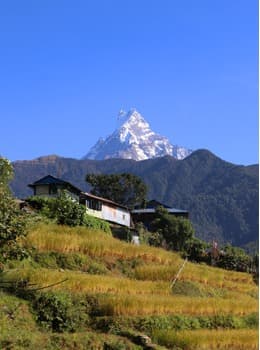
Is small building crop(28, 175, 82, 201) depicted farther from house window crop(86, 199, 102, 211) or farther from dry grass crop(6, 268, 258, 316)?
dry grass crop(6, 268, 258, 316)

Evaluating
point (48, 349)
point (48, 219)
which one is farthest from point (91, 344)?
point (48, 219)

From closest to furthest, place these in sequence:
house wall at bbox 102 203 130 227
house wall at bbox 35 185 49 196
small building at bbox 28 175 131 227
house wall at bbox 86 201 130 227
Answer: small building at bbox 28 175 131 227 < house wall at bbox 35 185 49 196 < house wall at bbox 86 201 130 227 < house wall at bbox 102 203 130 227

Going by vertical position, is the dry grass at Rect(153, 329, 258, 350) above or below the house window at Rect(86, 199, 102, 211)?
below

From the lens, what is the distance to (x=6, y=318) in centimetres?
1455

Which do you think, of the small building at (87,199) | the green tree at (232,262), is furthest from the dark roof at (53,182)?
the green tree at (232,262)

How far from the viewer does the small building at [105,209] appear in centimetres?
5541

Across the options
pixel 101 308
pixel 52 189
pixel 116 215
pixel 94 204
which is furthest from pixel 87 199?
pixel 101 308

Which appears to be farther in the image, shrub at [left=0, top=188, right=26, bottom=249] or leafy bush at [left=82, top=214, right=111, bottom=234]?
leafy bush at [left=82, top=214, right=111, bottom=234]

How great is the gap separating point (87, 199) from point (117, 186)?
23491 millimetres

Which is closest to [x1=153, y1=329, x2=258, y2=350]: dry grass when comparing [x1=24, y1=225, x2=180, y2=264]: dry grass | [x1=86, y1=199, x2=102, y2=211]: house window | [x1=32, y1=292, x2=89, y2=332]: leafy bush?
[x1=32, y1=292, x2=89, y2=332]: leafy bush

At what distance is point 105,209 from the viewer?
58.5m

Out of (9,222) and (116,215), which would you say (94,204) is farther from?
(9,222)

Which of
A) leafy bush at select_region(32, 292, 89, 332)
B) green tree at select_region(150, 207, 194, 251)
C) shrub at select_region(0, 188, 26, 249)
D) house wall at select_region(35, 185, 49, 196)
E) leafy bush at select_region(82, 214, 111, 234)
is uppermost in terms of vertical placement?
house wall at select_region(35, 185, 49, 196)

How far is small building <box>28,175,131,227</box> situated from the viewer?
52.4m
